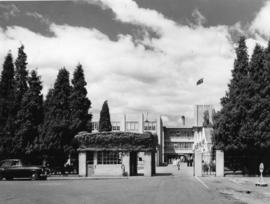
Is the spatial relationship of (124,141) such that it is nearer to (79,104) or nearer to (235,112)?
(235,112)

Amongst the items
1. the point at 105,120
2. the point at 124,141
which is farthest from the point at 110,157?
the point at 105,120

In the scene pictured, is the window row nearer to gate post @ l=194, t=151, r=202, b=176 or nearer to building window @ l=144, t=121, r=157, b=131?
building window @ l=144, t=121, r=157, b=131

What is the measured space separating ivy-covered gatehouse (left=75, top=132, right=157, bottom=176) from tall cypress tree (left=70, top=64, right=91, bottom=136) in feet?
22.5

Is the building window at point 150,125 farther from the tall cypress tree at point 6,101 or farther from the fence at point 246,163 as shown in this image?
the fence at point 246,163

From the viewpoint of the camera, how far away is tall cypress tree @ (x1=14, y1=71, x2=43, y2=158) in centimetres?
4612

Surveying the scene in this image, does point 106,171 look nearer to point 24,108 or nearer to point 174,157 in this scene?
point 24,108

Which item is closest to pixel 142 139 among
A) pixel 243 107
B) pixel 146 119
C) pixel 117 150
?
pixel 117 150

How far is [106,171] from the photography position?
40.7 metres

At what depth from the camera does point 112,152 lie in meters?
40.8

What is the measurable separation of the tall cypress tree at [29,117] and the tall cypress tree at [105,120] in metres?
20.9

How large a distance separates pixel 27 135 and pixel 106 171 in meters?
10.5

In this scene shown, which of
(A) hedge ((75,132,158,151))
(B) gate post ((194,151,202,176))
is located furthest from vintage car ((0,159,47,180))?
(B) gate post ((194,151,202,176))

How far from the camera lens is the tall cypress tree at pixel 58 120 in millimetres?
46125

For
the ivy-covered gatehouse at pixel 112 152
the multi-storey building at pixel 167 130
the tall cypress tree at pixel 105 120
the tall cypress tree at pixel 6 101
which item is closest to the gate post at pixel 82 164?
the ivy-covered gatehouse at pixel 112 152
